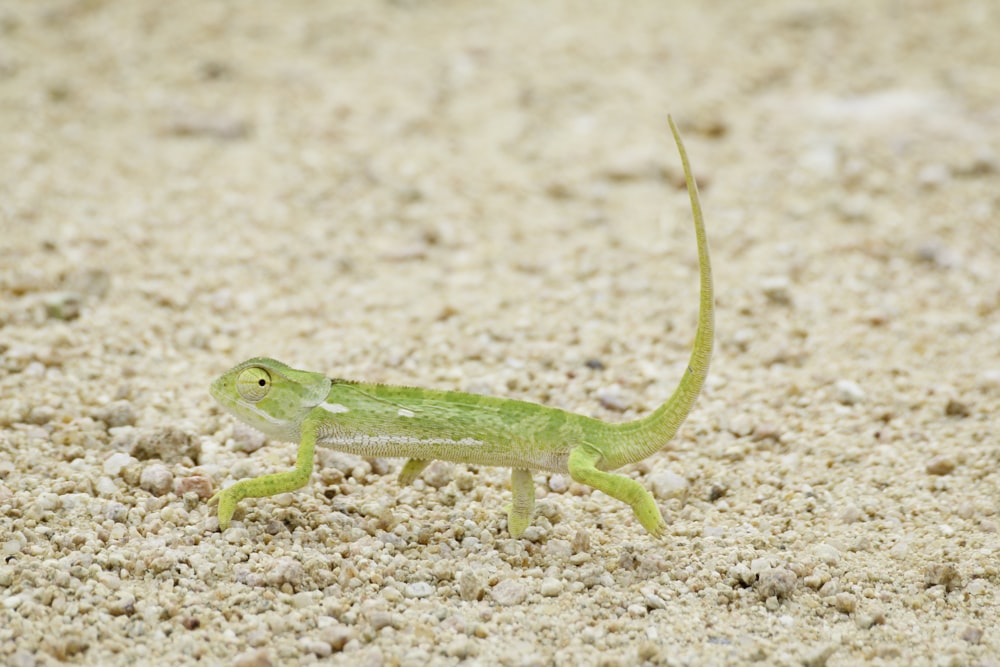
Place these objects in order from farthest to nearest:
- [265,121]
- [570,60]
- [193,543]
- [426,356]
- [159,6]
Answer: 1. [159,6]
2. [570,60]
3. [265,121]
4. [426,356]
5. [193,543]

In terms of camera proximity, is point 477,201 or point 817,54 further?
point 817,54

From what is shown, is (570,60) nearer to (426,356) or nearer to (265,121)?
(265,121)

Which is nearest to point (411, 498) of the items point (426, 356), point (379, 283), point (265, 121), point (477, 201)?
point (426, 356)

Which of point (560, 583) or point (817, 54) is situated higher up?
point (817, 54)

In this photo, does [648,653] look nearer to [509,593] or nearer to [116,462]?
[509,593]

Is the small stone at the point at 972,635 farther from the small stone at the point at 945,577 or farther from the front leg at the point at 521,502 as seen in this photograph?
the front leg at the point at 521,502

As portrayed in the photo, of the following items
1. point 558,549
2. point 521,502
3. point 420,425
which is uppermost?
point 420,425

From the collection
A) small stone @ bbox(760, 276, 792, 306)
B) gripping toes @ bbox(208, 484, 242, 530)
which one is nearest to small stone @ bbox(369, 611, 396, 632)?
gripping toes @ bbox(208, 484, 242, 530)

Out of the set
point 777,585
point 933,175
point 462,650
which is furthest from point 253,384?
point 933,175
